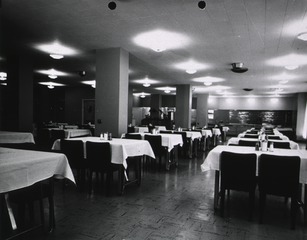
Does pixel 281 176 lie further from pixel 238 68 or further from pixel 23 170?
pixel 238 68

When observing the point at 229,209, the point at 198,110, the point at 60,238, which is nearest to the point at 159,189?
the point at 229,209

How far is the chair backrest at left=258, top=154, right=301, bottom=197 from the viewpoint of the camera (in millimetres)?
2939

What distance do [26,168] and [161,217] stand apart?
182cm

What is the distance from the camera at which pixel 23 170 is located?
242 cm

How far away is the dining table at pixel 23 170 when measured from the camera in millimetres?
2266

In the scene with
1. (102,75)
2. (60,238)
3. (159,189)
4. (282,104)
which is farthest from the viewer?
(282,104)

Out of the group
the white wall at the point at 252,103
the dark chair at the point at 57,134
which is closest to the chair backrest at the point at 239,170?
the dark chair at the point at 57,134

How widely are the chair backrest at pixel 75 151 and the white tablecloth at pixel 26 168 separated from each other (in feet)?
4.39

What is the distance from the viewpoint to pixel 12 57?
7.89m

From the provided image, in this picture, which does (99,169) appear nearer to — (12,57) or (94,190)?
(94,190)

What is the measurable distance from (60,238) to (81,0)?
3.48 m

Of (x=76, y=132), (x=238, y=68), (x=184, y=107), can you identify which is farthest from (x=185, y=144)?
(x=184, y=107)

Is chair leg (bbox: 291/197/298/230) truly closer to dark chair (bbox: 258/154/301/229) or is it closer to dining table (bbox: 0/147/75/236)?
dark chair (bbox: 258/154/301/229)

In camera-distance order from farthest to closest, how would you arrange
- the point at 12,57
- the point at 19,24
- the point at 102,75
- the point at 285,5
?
the point at 12,57 → the point at 102,75 → the point at 19,24 → the point at 285,5
